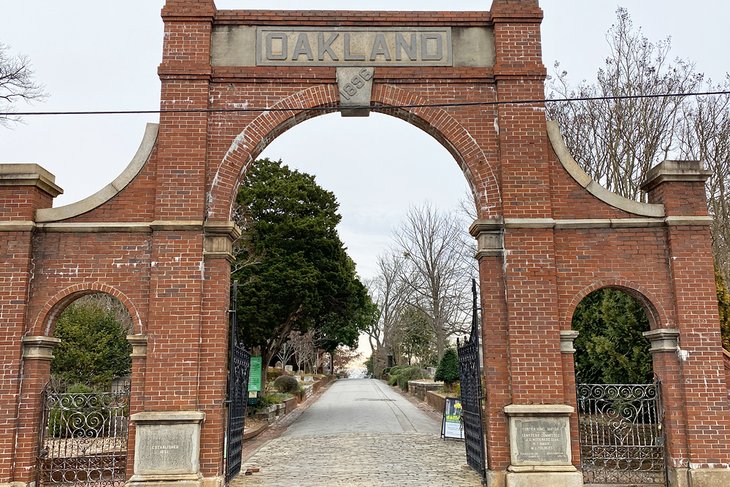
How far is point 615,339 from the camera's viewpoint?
14.0 meters

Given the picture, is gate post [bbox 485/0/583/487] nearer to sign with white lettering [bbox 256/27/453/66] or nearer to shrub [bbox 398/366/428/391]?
sign with white lettering [bbox 256/27/453/66]

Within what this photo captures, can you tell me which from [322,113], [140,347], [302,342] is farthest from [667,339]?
[302,342]

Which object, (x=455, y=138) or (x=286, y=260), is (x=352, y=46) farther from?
(x=286, y=260)

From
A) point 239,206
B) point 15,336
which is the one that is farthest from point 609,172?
point 15,336

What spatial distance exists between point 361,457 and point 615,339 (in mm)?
5874

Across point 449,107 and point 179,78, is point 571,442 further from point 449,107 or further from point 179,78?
point 179,78

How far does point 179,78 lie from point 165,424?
517 centimetres

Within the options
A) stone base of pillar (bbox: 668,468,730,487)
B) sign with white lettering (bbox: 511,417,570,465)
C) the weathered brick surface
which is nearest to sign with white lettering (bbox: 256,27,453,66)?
the weathered brick surface

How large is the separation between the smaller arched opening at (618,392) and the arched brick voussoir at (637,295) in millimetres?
32

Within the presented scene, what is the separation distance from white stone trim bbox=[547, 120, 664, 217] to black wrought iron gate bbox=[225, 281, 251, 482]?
17.7 feet

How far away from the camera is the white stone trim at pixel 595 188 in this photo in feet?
33.0

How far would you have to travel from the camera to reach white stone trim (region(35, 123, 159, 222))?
391 inches

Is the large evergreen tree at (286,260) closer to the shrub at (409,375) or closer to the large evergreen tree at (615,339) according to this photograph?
the large evergreen tree at (615,339)

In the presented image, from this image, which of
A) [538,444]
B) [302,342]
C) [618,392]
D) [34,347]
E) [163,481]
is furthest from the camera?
[302,342]
